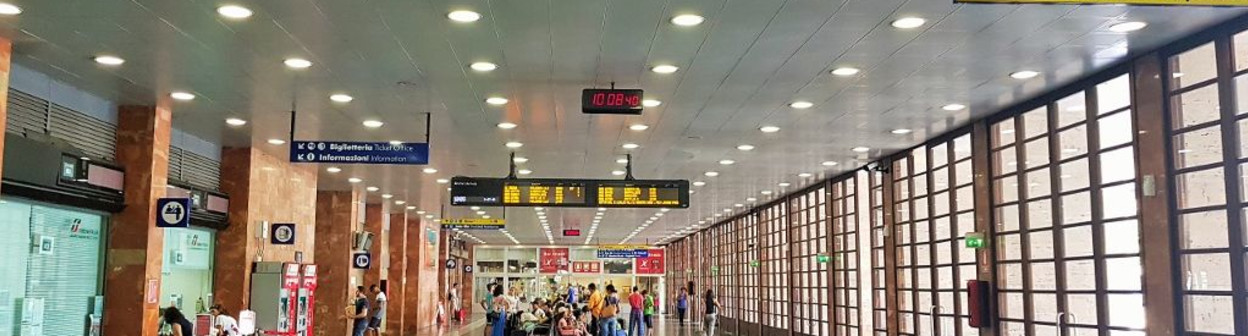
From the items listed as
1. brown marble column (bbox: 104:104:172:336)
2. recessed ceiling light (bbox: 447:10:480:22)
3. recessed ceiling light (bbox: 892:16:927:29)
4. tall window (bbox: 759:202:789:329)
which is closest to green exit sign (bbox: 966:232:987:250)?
recessed ceiling light (bbox: 892:16:927:29)

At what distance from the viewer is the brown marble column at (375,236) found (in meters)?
27.8

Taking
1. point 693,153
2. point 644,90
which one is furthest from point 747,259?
point 644,90

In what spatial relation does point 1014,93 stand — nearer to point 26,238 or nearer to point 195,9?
point 195,9

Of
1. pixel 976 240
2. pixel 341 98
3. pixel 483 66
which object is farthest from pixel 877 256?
pixel 483 66

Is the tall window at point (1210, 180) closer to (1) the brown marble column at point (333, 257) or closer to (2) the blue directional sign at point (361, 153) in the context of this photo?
(2) the blue directional sign at point (361, 153)

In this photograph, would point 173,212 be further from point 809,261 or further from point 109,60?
point 809,261

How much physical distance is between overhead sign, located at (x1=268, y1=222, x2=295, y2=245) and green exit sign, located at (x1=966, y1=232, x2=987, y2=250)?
1037cm

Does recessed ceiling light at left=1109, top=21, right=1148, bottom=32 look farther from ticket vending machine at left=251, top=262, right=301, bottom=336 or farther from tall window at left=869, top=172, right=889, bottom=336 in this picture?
ticket vending machine at left=251, top=262, right=301, bottom=336

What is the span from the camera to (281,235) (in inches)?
696

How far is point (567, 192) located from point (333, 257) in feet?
31.3

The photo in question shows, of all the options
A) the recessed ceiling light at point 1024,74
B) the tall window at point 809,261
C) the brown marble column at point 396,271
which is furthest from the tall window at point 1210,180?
the brown marble column at point 396,271

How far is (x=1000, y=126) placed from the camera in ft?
44.9

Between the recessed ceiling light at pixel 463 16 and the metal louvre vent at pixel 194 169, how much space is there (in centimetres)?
737

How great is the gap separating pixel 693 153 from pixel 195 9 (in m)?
10.1
